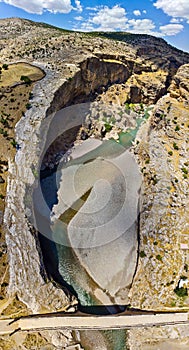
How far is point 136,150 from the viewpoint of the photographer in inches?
2339

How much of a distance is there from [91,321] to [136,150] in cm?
3706

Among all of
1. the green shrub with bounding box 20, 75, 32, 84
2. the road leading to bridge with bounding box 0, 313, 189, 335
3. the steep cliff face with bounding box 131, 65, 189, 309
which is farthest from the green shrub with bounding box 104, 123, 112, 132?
the road leading to bridge with bounding box 0, 313, 189, 335

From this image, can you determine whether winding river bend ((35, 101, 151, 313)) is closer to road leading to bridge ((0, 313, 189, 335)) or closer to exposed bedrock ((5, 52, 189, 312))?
road leading to bridge ((0, 313, 189, 335))

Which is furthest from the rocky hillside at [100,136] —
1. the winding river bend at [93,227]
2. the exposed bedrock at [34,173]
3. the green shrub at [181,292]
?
the winding river bend at [93,227]

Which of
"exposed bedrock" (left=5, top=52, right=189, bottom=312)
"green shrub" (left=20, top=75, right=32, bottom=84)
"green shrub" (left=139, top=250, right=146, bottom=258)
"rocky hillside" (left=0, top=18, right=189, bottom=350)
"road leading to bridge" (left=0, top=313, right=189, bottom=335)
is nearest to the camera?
"road leading to bridge" (left=0, top=313, right=189, bottom=335)

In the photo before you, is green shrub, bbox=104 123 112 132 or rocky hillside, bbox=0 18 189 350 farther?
green shrub, bbox=104 123 112 132

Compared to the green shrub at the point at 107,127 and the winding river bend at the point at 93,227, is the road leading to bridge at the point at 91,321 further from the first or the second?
the green shrub at the point at 107,127

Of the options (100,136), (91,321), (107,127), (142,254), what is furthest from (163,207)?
(107,127)

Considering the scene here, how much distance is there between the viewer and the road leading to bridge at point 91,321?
26.6m

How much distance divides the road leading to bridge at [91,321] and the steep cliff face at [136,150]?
1.26 metres

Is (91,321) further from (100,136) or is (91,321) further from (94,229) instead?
(100,136)

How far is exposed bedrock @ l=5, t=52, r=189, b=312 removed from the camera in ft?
96.5

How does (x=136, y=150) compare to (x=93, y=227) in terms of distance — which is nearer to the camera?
(x=93, y=227)

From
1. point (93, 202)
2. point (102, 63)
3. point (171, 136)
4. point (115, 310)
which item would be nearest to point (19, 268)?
point (115, 310)
